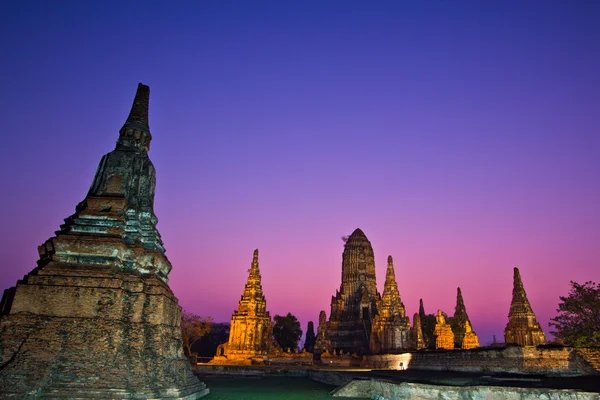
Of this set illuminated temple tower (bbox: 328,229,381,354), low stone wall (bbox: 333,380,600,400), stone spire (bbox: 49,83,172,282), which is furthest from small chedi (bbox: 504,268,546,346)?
stone spire (bbox: 49,83,172,282)

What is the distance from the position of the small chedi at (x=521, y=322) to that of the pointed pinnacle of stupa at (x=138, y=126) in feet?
116

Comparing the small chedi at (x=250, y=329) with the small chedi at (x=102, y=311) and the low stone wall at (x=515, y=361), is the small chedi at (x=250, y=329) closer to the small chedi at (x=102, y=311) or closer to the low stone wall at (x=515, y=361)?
the low stone wall at (x=515, y=361)

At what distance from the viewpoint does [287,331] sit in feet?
220

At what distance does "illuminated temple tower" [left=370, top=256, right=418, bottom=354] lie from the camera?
38812mm

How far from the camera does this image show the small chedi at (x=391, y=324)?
38.8m

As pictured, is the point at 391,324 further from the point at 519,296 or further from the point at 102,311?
the point at 102,311

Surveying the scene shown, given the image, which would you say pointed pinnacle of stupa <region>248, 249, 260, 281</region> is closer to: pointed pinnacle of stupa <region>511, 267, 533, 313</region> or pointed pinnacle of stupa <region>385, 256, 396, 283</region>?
pointed pinnacle of stupa <region>385, 256, 396, 283</region>

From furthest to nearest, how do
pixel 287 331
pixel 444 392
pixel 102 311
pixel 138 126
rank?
pixel 287 331 → pixel 138 126 → pixel 444 392 → pixel 102 311

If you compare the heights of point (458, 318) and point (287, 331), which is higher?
point (458, 318)

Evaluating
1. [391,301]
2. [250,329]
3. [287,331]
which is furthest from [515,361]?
[287,331]

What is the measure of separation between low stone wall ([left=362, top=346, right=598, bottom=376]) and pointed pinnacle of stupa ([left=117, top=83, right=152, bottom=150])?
57.5ft

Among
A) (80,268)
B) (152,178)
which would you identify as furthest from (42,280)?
(152,178)

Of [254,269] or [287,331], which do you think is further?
[287,331]

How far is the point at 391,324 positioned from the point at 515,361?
2135 centimetres
